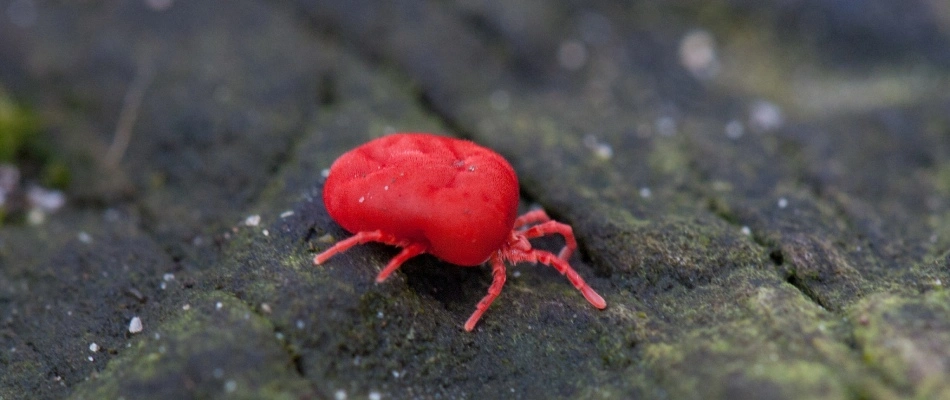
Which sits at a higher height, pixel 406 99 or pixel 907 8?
pixel 907 8

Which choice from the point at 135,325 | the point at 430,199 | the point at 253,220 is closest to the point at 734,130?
the point at 430,199

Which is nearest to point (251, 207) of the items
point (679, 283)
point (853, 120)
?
point (679, 283)

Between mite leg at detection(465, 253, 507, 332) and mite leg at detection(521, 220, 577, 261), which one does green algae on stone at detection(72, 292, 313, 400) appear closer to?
mite leg at detection(465, 253, 507, 332)

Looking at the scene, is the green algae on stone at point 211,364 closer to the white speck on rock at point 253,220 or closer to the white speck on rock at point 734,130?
the white speck on rock at point 253,220

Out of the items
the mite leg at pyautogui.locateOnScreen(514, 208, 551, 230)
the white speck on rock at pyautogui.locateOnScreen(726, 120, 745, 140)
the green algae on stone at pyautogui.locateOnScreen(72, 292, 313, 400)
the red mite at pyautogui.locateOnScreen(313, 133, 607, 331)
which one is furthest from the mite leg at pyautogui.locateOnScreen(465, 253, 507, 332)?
the white speck on rock at pyautogui.locateOnScreen(726, 120, 745, 140)

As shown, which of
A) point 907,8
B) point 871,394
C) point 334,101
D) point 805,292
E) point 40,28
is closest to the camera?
point 871,394

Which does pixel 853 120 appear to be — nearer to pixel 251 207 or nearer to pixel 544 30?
pixel 544 30

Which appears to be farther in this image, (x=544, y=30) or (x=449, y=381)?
(x=544, y=30)
